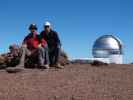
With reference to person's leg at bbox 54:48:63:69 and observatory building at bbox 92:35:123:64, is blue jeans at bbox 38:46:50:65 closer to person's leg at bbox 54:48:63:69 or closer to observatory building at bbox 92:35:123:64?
person's leg at bbox 54:48:63:69

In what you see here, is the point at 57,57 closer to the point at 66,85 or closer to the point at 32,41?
the point at 32,41

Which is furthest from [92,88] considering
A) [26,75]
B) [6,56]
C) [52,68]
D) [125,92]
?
[6,56]

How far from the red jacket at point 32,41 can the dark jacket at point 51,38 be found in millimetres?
309

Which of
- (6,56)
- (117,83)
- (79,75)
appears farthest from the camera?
(6,56)

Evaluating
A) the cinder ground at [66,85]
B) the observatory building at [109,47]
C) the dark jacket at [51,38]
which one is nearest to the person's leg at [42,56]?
the cinder ground at [66,85]

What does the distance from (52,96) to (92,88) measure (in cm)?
144

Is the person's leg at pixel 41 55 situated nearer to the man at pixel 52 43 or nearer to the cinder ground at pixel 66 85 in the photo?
the cinder ground at pixel 66 85

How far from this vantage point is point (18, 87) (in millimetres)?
12031

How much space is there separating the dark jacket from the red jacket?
12.2 inches

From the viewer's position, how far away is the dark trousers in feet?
51.0

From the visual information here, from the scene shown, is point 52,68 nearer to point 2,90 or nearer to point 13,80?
point 13,80

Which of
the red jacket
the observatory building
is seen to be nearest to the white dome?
the observatory building

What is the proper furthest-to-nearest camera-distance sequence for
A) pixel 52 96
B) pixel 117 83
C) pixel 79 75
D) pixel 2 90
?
pixel 79 75, pixel 117 83, pixel 2 90, pixel 52 96

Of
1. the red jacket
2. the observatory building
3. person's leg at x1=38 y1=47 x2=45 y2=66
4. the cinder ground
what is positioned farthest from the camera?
the observatory building
